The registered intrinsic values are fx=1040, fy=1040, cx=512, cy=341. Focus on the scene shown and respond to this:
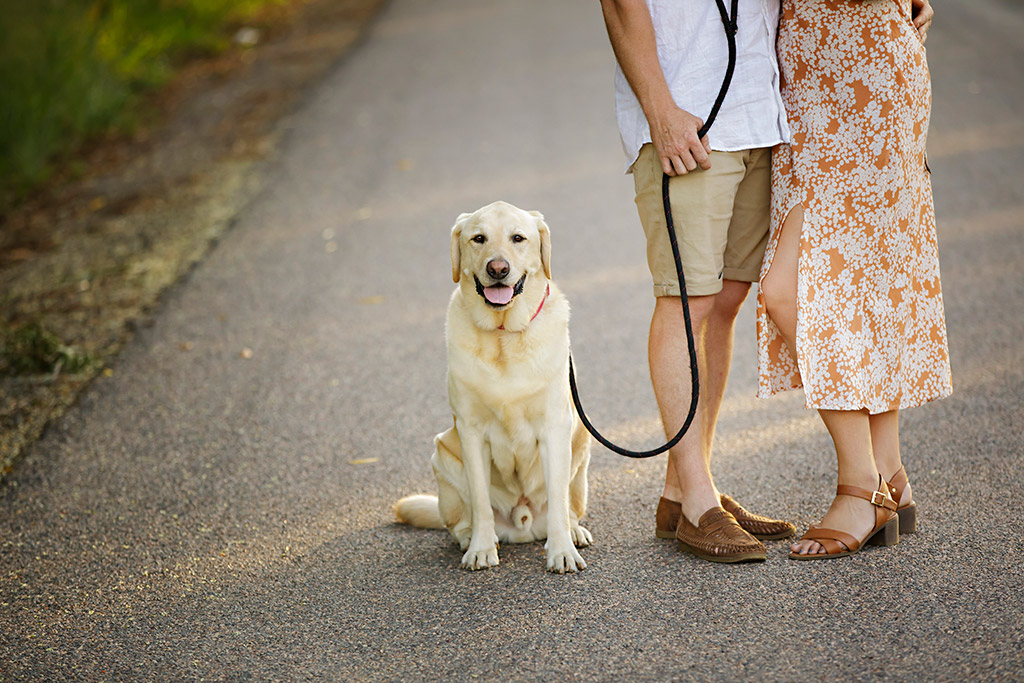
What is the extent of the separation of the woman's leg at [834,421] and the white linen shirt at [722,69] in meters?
0.31

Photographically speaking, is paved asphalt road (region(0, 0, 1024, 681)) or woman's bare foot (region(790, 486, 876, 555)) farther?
woman's bare foot (region(790, 486, 876, 555))

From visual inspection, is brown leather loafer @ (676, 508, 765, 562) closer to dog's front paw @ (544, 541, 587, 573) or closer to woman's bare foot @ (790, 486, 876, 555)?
woman's bare foot @ (790, 486, 876, 555)

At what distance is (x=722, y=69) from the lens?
10.9 ft

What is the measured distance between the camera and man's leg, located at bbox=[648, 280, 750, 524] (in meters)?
3.50

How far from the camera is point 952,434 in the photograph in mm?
4156

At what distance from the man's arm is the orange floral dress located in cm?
36

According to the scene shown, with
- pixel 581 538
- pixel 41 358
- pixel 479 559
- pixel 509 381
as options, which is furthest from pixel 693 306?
pixel 41 358

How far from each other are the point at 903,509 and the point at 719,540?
2.08 feet

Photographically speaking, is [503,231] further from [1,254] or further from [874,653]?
[1,254]

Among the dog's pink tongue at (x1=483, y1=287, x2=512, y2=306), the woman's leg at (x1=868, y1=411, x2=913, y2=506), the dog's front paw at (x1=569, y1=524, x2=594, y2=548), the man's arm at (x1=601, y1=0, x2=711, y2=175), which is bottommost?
the dog's front paw at (x1=569, y1=524, x2=594, y2=548)

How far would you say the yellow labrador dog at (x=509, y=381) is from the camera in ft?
11.5

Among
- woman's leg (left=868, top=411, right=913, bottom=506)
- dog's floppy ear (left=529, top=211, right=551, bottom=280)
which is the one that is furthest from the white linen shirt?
woman's leg (left=868, top=411, right=913, bottom=506)

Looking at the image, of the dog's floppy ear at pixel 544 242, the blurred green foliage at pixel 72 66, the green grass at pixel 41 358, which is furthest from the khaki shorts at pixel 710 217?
the blurred green foliage at pixel 72 66

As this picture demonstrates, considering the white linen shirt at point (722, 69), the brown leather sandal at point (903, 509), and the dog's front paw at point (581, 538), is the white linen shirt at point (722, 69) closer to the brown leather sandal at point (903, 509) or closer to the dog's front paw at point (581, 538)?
the brown leather sandal at point (903, 509)
